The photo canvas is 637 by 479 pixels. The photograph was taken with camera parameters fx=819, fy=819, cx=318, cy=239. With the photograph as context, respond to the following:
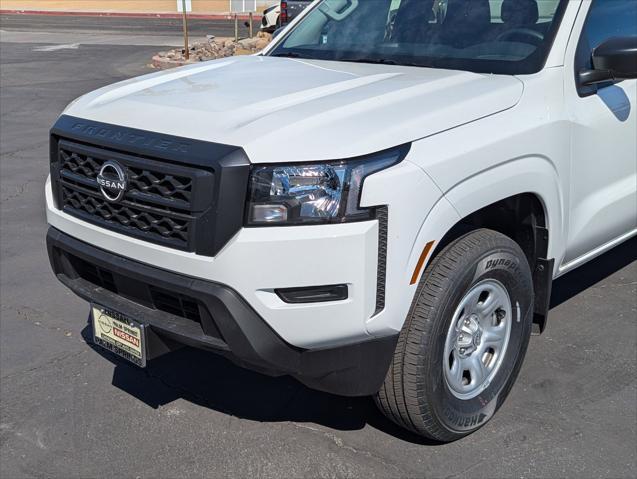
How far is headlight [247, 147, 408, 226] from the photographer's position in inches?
111

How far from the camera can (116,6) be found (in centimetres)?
4050

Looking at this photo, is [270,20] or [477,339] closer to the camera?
[477,339]

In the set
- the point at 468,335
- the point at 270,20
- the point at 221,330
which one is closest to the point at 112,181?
the point at 221,330

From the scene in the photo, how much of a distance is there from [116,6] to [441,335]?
1596 inches

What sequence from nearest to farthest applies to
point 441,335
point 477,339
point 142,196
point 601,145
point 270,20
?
point 142,196 < point 441,335 < point 477,339 < point 601,145 < point 270,20

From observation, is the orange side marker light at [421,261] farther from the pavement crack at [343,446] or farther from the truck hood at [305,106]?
the pavement crack at [343,446]

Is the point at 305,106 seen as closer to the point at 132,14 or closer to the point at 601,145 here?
the point at 601,145

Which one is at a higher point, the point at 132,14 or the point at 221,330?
the point at 221,330

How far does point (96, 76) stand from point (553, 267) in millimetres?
13557

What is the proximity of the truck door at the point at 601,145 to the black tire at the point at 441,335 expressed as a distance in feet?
1.96

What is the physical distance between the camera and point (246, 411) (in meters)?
3.85

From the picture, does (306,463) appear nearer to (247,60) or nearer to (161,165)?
(161,165)

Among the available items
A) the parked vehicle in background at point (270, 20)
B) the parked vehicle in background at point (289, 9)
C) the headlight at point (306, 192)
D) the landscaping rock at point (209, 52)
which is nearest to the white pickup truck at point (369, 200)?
the headlight at point (306, 192)

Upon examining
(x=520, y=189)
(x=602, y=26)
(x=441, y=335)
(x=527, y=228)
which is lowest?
(x=441, y=335)
